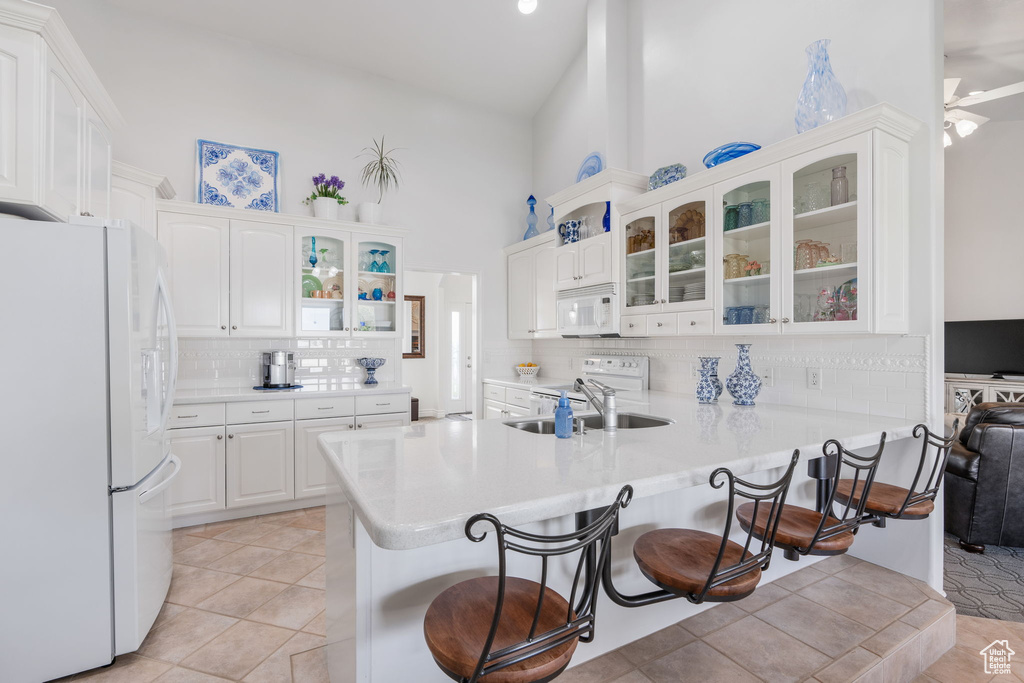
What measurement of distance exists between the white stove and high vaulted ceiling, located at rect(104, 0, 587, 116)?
2.90 metres

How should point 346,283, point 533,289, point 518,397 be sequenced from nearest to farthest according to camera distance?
point 346,283 → point 518,397 → point 533,289

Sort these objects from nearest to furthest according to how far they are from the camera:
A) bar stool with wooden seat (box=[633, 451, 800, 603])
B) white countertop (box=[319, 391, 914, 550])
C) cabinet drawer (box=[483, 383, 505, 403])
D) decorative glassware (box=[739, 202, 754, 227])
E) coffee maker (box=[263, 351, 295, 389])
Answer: white countertop (box=[319, 391, 914, 550]), bar stool with wooden seat (box=[633, 451, 800, 603]), decorative glassware (box=[739, 202, 754, 227]), coffee maker (box=[263, 351, 295, 389]), cabinet drawer (box=[483, 383, 505, 403])

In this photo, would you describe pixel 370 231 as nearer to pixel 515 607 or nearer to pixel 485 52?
pixel 485 52

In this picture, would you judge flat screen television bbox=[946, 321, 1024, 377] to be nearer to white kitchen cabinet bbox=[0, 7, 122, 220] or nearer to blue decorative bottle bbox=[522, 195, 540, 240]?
blue decorative bottle bbox=[522, 195, 540, 240]

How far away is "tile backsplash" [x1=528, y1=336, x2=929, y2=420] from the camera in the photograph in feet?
7.19

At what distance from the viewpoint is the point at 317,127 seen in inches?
164

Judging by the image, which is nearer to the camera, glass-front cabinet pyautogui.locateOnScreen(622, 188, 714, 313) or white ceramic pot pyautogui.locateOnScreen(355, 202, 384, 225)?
glass-front cabinet pyautogui.locateOnScreen(622, 188, 714, 313)

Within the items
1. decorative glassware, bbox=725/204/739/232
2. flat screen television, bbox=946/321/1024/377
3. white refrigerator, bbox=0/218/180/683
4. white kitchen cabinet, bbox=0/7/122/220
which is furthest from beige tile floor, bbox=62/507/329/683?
flat screen television, bbox=946/321/1024/377

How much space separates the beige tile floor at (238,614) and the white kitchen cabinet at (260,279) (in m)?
1.48

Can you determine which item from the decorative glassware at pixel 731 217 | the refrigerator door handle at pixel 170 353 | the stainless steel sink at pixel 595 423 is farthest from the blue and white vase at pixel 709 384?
the refrigerator door handle at pixel 170 353

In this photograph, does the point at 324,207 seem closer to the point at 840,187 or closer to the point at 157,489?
the point at 157,489

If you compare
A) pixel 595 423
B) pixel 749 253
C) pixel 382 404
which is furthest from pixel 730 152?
pixel 382 404

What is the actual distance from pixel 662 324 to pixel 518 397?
1643 mm

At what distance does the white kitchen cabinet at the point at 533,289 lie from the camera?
429 cm
